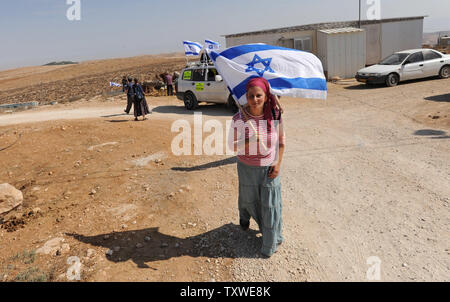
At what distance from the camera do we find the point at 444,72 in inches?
643

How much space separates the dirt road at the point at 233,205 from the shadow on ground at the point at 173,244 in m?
0.01

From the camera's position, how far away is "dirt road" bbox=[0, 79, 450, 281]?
3656 millimetres

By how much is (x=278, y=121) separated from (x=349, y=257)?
1.69 meters

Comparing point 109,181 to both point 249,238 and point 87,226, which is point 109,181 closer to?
point 87,226

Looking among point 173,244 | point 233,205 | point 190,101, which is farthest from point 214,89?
point 173,244

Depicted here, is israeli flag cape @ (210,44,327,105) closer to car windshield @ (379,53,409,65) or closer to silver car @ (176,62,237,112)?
silver car @ (176,62,237,112)

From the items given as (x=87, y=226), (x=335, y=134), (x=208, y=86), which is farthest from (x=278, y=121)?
(x=208, y=86)

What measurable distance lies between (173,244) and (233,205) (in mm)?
1252

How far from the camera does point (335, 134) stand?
340 inches

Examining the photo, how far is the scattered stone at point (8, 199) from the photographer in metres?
5.20

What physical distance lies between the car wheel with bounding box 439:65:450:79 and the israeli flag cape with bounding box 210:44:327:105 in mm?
14256

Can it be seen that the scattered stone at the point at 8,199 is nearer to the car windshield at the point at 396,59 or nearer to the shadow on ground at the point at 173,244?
the shadow on ground at the point at 173,244

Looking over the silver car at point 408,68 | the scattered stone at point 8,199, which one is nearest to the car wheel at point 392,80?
the silver car at point 408,68
